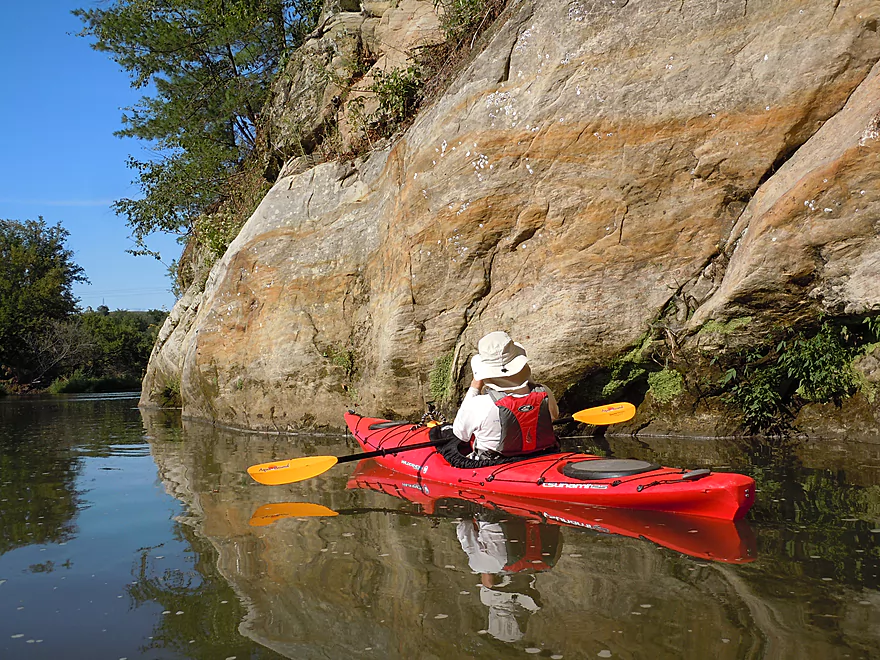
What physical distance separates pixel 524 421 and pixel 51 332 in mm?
31642

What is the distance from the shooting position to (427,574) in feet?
11.4

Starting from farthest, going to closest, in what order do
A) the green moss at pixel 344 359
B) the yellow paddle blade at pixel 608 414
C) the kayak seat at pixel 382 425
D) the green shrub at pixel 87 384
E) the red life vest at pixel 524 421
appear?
the green shrub at pixel 87 384 < the green moss at pixel 344 359 < the kayak seat at pixel 382 425 < the yellow paddle blade at pixel 608 414 < the red life vest at pixel 524 421

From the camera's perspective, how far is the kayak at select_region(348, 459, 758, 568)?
12.3ft

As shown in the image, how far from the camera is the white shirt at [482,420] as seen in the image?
5.37m

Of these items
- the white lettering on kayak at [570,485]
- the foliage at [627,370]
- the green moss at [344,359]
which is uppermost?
the green moss at [344,359]

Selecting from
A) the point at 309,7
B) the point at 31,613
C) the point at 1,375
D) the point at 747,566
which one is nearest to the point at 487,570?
the point at 747,566

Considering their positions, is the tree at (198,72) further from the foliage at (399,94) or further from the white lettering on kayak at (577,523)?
the white lettering on kayak at (577,523)

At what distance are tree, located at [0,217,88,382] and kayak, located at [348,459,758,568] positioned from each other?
2903cm

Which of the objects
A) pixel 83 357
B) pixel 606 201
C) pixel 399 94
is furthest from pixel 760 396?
pixel 83 357

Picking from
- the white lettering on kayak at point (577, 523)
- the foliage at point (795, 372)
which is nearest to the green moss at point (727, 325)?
the foliage at point (795, 372)

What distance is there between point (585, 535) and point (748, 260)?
3903 mm

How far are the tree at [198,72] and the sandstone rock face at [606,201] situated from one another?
271 inches

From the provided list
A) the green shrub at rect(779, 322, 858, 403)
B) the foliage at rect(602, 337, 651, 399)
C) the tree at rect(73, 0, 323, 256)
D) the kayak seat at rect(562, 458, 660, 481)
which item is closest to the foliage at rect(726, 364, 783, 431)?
the green shrub at rect(779, 322, 858, 403)

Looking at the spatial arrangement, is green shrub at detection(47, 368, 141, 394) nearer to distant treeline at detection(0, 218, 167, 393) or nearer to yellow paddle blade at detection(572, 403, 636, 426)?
distant treeline at detection(0, 218, 167, 393)
